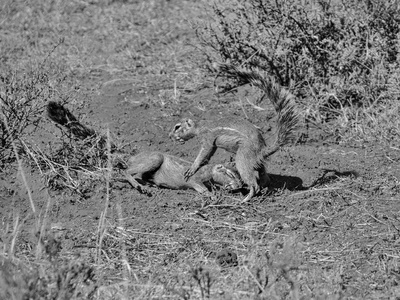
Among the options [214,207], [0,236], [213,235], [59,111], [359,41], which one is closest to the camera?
[0,236]

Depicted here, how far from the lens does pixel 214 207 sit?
775 cm

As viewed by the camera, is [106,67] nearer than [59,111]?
No

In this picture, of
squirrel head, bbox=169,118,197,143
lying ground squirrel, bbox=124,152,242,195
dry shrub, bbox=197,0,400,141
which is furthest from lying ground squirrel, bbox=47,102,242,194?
dry shrub, bbox=197,0,400,141

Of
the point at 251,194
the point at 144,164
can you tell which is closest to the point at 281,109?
the point at 251,194

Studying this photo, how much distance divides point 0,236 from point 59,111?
207cm

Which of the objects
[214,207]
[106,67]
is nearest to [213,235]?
[214,207]

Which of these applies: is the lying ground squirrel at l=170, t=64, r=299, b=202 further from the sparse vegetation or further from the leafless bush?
the leafless bush

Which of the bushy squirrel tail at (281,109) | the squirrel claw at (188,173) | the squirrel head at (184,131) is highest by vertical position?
the bushy squirrel tail at (281,109)

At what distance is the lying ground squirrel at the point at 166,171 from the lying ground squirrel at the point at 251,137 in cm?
17

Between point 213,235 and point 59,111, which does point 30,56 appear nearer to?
point 59,111

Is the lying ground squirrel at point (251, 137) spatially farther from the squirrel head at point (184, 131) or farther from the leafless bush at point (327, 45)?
the leafless bush at point (327, 45)

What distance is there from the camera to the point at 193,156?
9.47m

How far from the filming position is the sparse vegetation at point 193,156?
19.3 feet

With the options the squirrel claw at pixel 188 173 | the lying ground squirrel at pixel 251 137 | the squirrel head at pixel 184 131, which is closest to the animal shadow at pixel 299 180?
the lying ground squirrel at pixel 251 137
